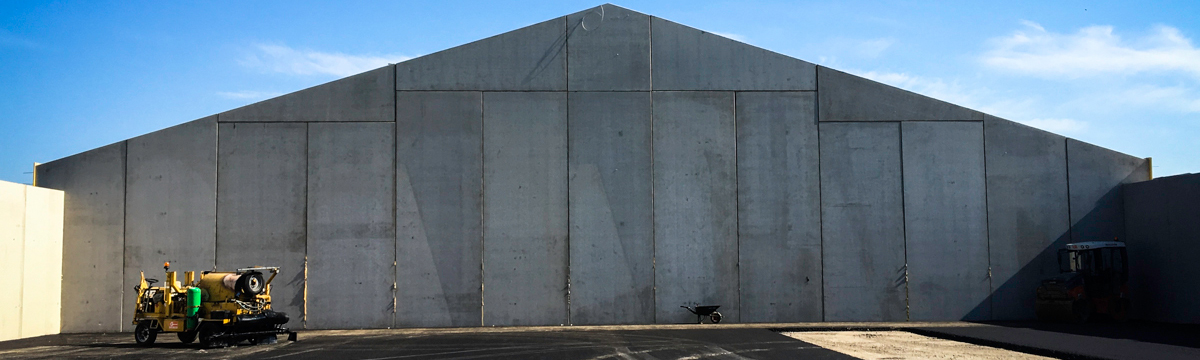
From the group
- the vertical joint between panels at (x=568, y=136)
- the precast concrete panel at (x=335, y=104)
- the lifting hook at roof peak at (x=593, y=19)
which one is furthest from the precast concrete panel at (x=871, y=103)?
the precast concrete panel at (x=335, y=104)

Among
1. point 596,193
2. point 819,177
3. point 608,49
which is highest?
point 608,49

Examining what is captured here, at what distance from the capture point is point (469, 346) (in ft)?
53.3

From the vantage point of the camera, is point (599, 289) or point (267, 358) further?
point (599, 289)

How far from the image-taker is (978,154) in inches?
866

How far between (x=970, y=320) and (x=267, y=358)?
16665 mm

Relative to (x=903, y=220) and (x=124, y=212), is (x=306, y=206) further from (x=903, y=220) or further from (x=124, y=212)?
(x=903, y=220)

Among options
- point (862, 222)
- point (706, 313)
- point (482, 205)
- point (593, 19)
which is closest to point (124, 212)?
point (482, 205)

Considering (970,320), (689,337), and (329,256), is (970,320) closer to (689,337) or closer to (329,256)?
(689,337)

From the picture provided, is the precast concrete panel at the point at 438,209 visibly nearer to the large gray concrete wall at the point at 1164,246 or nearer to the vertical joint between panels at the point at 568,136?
the vertical joint between panels at the point at 568,136

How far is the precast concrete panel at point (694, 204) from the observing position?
21328mm

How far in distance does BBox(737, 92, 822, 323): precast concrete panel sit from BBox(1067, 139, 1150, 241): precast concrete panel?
661 cm

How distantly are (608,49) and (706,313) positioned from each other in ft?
23.2

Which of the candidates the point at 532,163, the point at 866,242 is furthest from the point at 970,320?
the point at 532,163

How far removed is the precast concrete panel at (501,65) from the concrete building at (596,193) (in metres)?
0.05
